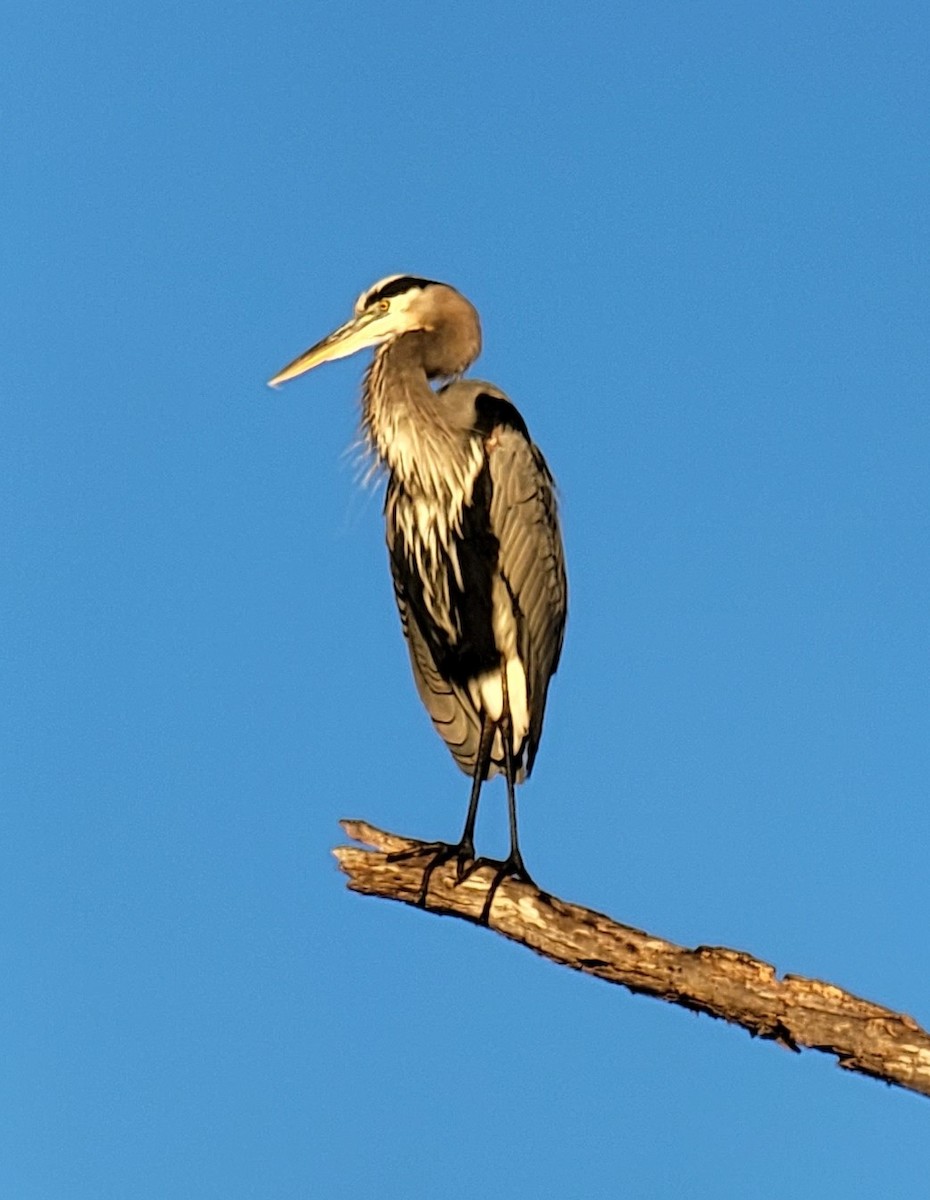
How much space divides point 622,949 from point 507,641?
171 cm

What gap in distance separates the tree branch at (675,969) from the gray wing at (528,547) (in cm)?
115

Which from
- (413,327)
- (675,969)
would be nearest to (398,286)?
(413,327)

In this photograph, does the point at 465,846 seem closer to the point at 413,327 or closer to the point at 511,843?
the point at 511,843

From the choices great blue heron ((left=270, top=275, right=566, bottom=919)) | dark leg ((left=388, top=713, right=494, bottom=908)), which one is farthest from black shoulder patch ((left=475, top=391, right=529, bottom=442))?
dark leg ((left=388, top=713, right=494, bottom=908))

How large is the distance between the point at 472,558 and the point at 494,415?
1.77 ft

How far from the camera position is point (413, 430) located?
6609mm

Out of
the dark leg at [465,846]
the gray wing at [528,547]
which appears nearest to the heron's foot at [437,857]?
the dark leg at [465,846]

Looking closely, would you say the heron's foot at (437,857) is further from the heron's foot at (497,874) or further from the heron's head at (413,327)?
the heron's head at (413,327)

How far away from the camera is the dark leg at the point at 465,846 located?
5488 millimetres

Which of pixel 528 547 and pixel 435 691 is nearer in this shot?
pixel 528 547

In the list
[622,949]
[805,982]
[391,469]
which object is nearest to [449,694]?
[391,469]

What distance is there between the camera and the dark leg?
18.0 feet

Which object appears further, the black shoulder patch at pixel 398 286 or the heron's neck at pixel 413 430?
the black shoulder patch at pixel 398 286

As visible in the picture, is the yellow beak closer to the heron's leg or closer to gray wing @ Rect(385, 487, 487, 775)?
gray wing @ Rect(385, 487, 487, 775)
